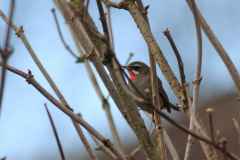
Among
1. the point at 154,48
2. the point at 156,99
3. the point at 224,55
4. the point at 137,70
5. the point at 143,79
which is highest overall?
the point at 137,70

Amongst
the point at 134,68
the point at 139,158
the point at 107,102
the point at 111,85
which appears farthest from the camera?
the point at 139,158

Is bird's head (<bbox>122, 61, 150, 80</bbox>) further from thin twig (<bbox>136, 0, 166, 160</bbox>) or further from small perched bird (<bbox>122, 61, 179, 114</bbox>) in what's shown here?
thin twig (<bbox>136, 0, 166, 160</bbox>)

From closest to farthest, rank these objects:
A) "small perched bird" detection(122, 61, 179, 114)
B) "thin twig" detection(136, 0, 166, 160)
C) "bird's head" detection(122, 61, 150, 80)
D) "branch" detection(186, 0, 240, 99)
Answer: "thin twig" detection(136, 0, 166, 160) < "branch" detection(186, 0, 240, 99) < "small perched bird" detection(122, 61, 179, 114) < "bird's head" detection(122, 61, 150, 80)

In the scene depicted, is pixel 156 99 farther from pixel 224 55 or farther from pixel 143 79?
pixel 143 79

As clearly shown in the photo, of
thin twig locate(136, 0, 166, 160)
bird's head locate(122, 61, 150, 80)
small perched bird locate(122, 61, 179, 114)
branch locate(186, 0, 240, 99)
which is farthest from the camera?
bird's head locate(122, 61, 150, 80)

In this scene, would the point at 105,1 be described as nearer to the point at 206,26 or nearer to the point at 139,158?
the point at 206,26

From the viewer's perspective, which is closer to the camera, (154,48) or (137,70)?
(154,48)

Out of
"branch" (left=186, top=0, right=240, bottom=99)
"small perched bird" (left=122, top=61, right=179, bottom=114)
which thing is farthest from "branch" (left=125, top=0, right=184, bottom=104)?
"small perched bird" (left=122, top=61, right=179, bottom=114)

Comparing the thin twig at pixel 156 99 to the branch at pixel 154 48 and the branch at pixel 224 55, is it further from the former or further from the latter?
the branch at pixel 224 55

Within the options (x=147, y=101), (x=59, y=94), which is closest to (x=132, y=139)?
(x=59, y=94)

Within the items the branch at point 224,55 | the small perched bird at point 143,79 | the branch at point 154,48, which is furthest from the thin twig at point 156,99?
the small perched bird at point 143,79

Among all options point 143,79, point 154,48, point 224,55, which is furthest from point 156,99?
point 143,79

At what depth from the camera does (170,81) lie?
225 cm

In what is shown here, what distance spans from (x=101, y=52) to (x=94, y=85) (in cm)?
154
